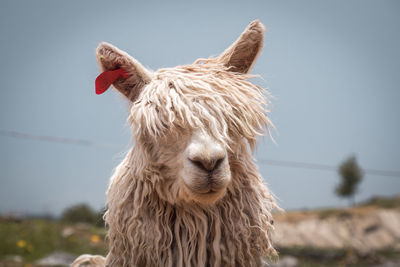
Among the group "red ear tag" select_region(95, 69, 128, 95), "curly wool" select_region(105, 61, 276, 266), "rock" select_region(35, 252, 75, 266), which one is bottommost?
"rock" select_region(35, 252, 75, 266)

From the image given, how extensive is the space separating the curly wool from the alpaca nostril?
6.0 inches

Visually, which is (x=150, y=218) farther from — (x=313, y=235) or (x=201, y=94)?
(x=313, y=235)

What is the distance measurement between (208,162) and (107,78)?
2.38 ft

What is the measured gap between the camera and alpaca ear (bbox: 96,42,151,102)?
1723 mm

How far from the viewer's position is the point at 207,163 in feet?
4.61

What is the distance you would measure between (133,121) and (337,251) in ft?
27.5

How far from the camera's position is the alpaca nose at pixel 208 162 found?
140cm

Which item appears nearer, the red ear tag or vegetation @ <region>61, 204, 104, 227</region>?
the red ear tag

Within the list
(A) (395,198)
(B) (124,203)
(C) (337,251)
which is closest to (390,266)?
(C) (337,251)

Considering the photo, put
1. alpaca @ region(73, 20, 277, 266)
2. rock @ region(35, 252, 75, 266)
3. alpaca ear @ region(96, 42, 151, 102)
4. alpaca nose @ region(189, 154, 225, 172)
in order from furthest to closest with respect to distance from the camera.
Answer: rock @ region(35, 252, 75, 266)
alpaca ear @ region(96, 42, 151, 102)
alpaca @ region(73, 20, 277, 266)
alpaca nose @ region(189, 154, 225, 172)

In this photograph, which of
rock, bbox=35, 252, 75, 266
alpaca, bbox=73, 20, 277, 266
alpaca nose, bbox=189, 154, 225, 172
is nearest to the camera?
alpaca nose, bbox=189, 154, 225, 172

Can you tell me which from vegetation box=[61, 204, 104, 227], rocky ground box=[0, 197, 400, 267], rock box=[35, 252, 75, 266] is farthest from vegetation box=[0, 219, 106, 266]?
vegetation box=[61, 204, 104, 227]

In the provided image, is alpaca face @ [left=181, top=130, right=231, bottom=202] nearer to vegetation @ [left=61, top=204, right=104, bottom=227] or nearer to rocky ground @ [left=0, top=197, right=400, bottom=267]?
rocky ground @ [left=0, top=197, right=400, bottom=267]

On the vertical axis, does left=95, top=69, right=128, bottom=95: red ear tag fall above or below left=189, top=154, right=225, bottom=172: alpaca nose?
above
